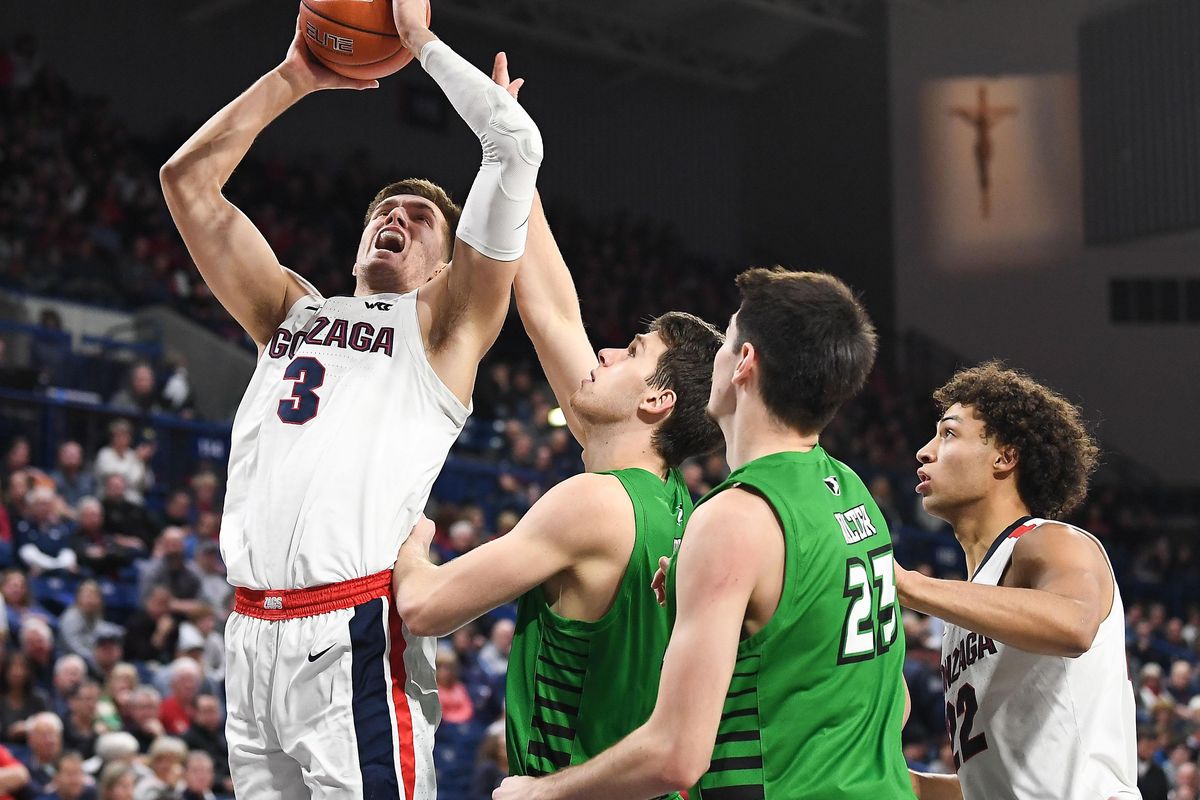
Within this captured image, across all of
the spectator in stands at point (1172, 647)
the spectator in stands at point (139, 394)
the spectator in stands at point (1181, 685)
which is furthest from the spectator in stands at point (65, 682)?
the spectator in stands at point (1172, 647)

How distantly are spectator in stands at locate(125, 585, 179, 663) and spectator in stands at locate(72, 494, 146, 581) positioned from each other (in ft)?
2.37

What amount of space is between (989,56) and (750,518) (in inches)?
814

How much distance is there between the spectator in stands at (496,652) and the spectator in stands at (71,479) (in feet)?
10.3

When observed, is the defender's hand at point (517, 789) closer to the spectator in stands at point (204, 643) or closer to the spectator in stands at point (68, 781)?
the spectator in stands at point (68, 781)

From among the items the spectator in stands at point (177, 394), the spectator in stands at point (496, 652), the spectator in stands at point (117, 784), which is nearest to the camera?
the spectator in stands at point (117, 784)

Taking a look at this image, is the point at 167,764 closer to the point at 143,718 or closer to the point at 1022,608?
the point at 143,718

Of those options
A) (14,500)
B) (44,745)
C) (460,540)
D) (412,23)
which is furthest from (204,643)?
(412,23)

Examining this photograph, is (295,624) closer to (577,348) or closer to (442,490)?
(577,348)

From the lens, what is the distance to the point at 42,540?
9102 mm

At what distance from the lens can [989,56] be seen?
21344 mm

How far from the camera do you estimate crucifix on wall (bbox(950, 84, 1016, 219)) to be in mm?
21141

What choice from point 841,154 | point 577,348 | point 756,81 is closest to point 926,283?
point 841,154

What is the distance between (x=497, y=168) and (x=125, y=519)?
744 centimetres

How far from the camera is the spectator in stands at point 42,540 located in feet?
29.5
